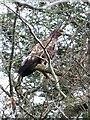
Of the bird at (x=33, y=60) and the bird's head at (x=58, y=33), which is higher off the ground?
the bird's head at (x=58, y=33)

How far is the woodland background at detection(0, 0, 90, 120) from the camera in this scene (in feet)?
11.3

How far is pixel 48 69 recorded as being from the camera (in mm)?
3479

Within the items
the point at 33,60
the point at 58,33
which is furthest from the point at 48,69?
the point at 58,33

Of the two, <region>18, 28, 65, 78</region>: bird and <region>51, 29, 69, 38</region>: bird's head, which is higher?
<region>51, 29, 69, 38</region>: bird's head

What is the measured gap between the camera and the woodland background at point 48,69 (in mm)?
3453

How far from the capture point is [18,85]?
3.74m

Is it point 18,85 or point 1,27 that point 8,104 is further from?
point 1,27

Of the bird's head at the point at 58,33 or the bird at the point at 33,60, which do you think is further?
the bird's head at the point at 58,33

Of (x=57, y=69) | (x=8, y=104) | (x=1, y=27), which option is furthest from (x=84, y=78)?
(x=1, y=27)

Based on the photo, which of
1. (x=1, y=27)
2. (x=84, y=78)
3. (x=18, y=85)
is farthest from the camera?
(x=1, y=27)

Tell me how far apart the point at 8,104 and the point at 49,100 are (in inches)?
15.6

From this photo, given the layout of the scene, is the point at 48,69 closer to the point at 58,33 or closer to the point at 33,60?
the point at 33,60

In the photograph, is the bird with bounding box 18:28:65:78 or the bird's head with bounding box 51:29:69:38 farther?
the bird's head with bounding box 51:29:69:38

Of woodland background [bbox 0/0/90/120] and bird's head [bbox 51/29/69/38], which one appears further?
bird's head [bbox 51/29/69/38]
